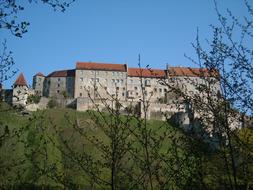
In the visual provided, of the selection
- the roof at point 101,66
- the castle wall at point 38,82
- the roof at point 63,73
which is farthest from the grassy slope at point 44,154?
the castle wall at point 38,82

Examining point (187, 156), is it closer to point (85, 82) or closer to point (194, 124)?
point (194, 124)

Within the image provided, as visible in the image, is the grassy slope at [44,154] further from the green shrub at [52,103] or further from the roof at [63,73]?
the roof at [63,73]

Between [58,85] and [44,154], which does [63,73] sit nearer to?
[58,85]

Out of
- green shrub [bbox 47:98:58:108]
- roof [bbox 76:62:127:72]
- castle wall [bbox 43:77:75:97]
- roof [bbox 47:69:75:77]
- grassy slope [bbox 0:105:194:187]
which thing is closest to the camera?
grassy slope [bbox 0:105:194:187]

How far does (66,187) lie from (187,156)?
276 cm

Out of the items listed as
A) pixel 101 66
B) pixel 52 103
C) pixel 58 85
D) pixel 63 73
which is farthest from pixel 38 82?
pixel 52 103

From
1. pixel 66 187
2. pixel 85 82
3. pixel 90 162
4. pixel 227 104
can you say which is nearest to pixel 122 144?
pixel 90 162

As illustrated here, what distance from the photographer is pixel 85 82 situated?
313ft

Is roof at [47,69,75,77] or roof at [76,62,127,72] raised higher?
roof at [76,62,127,72]

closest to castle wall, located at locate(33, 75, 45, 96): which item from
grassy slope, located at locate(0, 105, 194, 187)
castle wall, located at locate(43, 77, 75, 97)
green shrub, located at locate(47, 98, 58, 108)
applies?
castle wall, located at locate(43, 77, 75, 97)

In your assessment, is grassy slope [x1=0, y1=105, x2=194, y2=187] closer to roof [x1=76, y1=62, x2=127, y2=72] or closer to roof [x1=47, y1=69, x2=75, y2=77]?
roof [x1=47, y1=69, x2=75, y2=77]

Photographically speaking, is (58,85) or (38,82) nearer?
(58,85)

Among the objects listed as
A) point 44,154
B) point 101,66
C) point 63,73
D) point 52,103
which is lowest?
point 44,154

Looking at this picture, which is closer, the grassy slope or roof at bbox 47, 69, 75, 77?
the grassy slope
